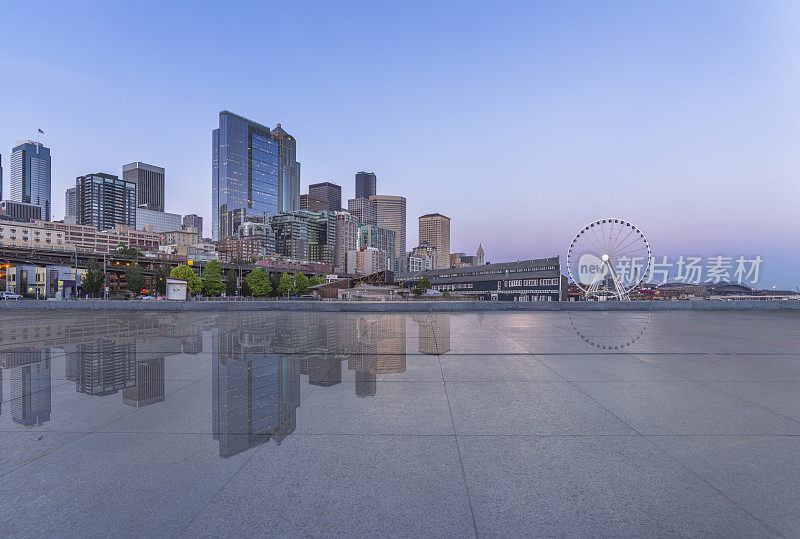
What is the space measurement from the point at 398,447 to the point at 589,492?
7.26ft

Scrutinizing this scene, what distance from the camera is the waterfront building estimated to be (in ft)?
468

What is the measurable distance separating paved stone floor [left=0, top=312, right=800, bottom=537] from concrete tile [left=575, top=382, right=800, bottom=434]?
45 millimetres

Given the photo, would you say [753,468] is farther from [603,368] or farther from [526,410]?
[603,368]

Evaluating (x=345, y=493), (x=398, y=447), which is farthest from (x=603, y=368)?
(x=345, y=493)

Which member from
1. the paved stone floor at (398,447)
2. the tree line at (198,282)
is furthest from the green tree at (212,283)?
the paved stone floor at (398,447)

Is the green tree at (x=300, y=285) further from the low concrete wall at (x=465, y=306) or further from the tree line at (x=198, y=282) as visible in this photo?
the low concrete wall at (x=465, y=306)

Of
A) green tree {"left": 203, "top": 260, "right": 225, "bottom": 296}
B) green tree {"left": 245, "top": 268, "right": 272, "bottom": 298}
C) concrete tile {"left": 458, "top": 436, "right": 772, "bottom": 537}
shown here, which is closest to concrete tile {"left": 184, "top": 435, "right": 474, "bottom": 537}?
concrete tile {"left": 458, "top": 436, "right": 772, "bottom": 537}

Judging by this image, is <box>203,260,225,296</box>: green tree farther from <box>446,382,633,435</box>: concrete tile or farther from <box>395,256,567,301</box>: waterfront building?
<box>395,256,567,301</box>: waterfront building

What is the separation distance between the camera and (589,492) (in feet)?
13.1

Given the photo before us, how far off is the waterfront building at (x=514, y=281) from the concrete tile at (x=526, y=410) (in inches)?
5510

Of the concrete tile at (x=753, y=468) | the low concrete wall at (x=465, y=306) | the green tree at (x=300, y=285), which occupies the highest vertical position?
the concrete tile at (x=753, y=468)

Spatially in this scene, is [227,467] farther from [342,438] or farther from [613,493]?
[613,493]

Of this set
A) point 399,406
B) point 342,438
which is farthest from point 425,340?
point 342,438

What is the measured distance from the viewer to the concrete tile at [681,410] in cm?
562
